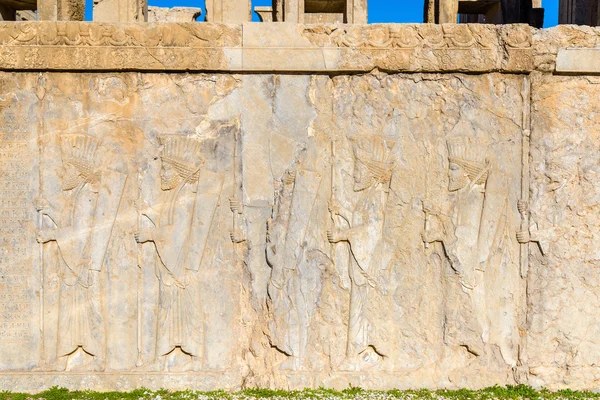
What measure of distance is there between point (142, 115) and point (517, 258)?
3508 mm

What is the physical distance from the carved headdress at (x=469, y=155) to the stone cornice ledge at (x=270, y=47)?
62 centimetres

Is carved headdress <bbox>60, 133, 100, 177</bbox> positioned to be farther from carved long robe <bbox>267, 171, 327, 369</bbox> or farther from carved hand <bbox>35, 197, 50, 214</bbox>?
carved long robe <bbox>267, 171, 327, 369</bbox>

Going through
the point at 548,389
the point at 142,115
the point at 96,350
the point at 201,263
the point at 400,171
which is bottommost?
the point at 548,389

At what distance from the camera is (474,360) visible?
5.24m

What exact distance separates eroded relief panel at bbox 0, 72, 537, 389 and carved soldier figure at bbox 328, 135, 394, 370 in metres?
0.01

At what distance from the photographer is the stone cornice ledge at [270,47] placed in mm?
5074

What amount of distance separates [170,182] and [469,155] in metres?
2.61

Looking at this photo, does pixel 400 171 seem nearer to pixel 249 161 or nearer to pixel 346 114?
pixel 346 114

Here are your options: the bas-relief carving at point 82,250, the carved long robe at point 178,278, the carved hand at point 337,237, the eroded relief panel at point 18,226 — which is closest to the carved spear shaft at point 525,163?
the carved hand at point 337,237

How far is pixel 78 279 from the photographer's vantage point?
17.0 ft

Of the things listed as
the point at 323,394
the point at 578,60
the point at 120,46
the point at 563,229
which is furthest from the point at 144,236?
the point at 578,60

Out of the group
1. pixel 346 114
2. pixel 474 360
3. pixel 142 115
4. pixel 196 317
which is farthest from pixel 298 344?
pixel 142 115

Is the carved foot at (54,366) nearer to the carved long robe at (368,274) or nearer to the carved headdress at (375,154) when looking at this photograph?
the carved long robe at (368,274)

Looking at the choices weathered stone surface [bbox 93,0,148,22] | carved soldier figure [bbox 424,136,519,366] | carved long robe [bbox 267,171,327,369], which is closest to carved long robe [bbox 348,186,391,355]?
carved long robe [bbox 267,171,327,369]
